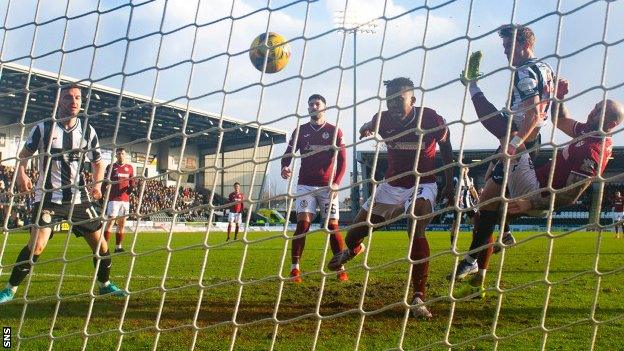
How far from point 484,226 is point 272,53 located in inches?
82.7

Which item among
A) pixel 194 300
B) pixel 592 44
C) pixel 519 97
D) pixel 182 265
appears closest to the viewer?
pixel 592 44

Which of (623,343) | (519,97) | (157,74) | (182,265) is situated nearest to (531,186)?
(519,97)

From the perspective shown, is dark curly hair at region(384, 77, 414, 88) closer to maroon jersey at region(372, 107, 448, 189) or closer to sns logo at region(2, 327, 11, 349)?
maroon jersey at region(372, 107, 448, 189)

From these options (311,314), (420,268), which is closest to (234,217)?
(420,268)

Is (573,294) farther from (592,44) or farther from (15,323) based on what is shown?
(15,323)

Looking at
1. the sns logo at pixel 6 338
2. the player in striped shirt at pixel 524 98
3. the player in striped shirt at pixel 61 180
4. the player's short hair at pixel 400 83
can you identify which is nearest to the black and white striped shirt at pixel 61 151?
the player in striped shirt at pixel 61 180

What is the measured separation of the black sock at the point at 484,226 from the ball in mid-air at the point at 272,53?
77.9 inches

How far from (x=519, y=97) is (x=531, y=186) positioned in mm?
648

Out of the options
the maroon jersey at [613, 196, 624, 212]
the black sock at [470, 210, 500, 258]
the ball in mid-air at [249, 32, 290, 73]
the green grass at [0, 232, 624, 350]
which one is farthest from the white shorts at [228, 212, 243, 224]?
the ball in mid-air at [249, 32, 290, 73]

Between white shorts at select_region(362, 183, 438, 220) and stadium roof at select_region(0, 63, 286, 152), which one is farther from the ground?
stadium roof at select_region(0, 63, 286, 152)

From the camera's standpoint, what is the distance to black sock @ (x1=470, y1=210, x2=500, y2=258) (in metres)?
4.82

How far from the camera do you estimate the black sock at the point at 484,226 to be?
4824mm

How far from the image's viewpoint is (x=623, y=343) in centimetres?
368

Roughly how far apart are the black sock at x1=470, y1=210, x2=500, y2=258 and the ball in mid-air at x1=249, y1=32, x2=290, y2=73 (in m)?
1.98
